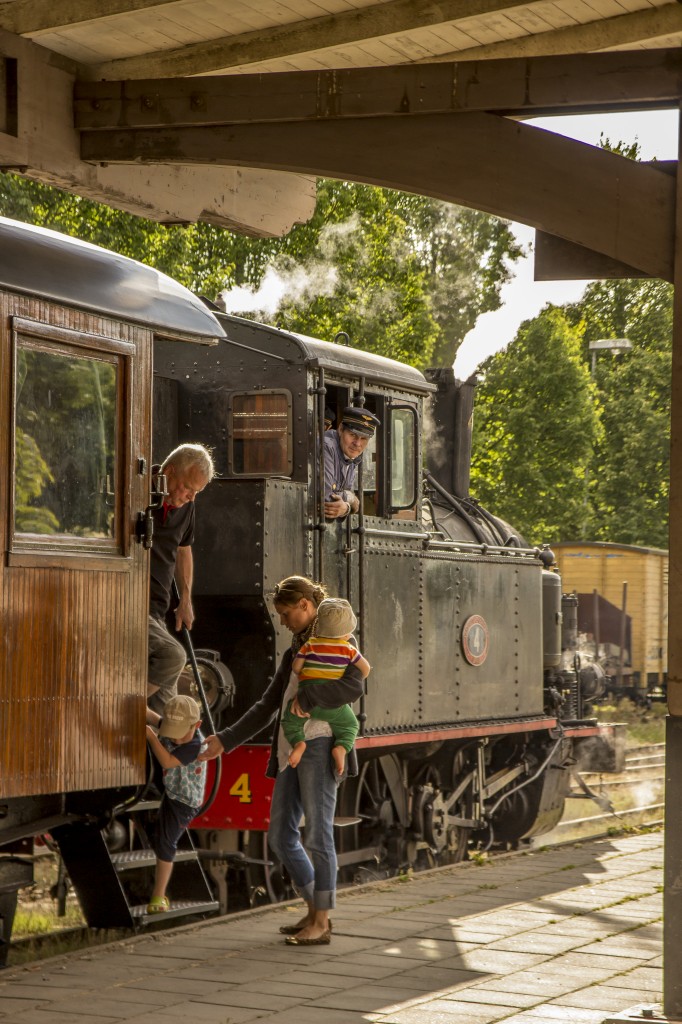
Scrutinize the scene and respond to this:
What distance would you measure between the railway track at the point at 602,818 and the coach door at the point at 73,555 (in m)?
1.28

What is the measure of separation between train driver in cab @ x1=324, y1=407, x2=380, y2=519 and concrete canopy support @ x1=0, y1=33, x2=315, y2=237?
1.61m

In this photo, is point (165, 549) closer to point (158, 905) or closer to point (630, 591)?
point (158, 905)

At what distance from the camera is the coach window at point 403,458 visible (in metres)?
9.16

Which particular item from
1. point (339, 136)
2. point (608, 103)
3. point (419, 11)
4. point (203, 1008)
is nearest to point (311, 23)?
point (419, 11)

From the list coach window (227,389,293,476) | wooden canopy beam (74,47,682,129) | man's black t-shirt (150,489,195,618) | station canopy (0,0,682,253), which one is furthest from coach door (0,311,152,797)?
coach window (227,389,293,476)

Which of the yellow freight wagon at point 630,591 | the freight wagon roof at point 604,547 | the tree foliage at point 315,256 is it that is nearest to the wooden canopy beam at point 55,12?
the tree foliage at point 315,256

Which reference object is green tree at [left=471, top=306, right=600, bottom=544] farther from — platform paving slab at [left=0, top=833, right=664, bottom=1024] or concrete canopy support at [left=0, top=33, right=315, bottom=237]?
concrete canopy support at [left=0, top=33, right=315, bottom=237]

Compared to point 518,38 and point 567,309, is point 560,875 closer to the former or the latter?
point 518,38

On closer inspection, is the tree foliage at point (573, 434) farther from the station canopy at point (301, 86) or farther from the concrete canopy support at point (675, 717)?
the concrete canopy support at point (675, 717)

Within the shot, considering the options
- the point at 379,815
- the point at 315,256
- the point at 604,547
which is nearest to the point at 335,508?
the point at 379,815

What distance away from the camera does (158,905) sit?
6664 millimetres

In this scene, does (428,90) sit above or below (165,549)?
above

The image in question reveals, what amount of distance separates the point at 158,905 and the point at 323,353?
3.36 metres

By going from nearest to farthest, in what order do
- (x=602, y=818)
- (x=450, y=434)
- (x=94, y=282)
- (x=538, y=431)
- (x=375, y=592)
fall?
(x=94, y=282), (x=375, y=592), (x=450, y=434), (x=602, y=818), (x=538, y=431)
